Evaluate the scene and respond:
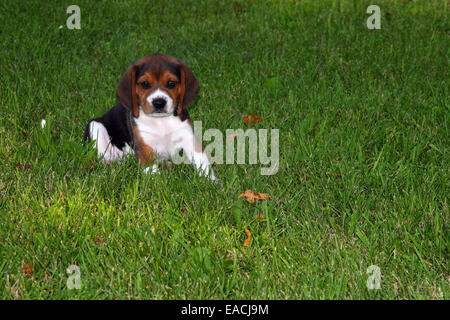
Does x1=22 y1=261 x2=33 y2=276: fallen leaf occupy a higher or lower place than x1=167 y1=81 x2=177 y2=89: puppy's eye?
lower

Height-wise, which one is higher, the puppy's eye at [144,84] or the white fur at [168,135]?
the puppy's eye at [144,84]

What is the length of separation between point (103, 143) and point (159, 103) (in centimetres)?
88


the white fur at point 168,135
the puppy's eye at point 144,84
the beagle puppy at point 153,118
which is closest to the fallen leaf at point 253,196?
the beagle puppy at point 153,118

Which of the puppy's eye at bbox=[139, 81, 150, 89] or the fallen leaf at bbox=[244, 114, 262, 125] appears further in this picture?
the fallen leaf at bbox=[244, 114, 262, 125]

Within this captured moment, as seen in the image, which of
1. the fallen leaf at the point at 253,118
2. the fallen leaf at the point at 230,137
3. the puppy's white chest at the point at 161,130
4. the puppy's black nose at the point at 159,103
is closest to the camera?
the puppy's black nose at the point at 159,103

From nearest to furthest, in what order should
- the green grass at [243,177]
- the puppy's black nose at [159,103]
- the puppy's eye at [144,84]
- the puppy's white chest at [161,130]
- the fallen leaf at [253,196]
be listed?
1. the green grass at [243,177]
2. the fallen leaf at [253,196]
3. the puppy's black nose at [159,103]
4. the puppy's eye at [144,84]
5. the puppy's white chest at [161,130]

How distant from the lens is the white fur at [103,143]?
178 inches

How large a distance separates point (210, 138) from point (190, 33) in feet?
10.6

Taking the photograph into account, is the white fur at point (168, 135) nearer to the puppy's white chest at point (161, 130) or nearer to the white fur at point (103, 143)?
the puppy's white chest at point (161, 130)

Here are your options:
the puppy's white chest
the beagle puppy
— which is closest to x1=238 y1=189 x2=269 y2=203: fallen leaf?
the beagle puppy

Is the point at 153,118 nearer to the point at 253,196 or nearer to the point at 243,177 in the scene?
the point at 243,177

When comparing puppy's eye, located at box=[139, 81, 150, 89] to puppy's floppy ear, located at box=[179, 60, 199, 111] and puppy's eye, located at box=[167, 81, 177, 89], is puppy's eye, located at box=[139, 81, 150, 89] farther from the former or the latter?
puppy's floppy ear, located at box=[179, 60, 199, 111]

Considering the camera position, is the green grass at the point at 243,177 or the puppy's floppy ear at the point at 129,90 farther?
the puppy's floppy ear at the point at 129,90

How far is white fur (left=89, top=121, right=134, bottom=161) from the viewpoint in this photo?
453cm
